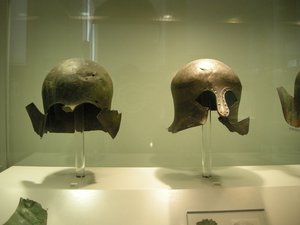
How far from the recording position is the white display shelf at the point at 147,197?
1.59 meters

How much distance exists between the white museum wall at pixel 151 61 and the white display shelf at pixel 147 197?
0.58 meters

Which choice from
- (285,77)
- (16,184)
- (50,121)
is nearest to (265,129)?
(285,77)

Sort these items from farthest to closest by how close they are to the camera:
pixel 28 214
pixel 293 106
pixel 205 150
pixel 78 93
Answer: pixel 205 150
pixel 293 106
pixel 78 93
pixel 28 214

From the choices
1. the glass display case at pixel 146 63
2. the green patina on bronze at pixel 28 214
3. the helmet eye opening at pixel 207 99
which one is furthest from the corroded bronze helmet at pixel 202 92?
the green patina on bronze at pixel 28 214

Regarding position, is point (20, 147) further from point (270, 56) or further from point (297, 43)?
point (297, 43)

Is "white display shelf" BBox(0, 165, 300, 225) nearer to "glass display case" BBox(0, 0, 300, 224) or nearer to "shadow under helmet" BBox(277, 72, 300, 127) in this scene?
"shadow under helmet" BBox(277, 72, 300, 127)

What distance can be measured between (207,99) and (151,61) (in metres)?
0.67

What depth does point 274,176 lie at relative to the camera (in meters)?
2.04

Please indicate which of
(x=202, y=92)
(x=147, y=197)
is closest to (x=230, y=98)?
(x=202, y=92)

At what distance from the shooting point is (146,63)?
2.51m

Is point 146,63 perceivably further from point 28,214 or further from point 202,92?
point 28,214

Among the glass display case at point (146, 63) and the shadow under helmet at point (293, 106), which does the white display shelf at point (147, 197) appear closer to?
the shadow under helmet at point (293, 106)

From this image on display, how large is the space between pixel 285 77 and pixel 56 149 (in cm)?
200

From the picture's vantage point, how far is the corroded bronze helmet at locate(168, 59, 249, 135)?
5.82 ft
